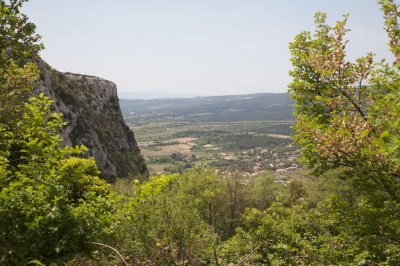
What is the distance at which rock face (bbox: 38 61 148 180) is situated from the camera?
67812 mm

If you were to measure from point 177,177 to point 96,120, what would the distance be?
72.1 m

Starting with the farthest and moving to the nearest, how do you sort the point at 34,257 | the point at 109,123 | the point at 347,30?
the point at 109,123
the point at 347,30
the point at 34,257

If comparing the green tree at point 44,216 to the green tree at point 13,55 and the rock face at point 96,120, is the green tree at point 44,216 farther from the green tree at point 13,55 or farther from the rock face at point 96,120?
the rock face at point 96,120

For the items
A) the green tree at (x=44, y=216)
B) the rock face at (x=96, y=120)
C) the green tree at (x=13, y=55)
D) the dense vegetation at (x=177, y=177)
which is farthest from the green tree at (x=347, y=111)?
the rock face at (x=96, y=120)

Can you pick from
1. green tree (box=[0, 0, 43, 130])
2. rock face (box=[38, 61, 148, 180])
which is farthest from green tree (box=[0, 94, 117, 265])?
rock face (box=[38, 61, 148, 180])

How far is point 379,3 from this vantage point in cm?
1515

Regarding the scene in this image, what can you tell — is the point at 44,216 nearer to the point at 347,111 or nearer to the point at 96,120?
the point at 347,111

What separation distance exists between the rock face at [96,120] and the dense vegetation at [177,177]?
42336 mm

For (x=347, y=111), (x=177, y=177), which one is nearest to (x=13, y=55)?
(x=177, y=177)

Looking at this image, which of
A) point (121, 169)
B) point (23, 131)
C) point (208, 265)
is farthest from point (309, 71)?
point (121, 169)

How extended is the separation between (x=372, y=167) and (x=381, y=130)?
141 centimetres

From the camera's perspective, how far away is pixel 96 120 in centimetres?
8400

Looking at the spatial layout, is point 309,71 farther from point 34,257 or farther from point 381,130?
point 34,257

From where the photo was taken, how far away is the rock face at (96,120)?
67.8 m
